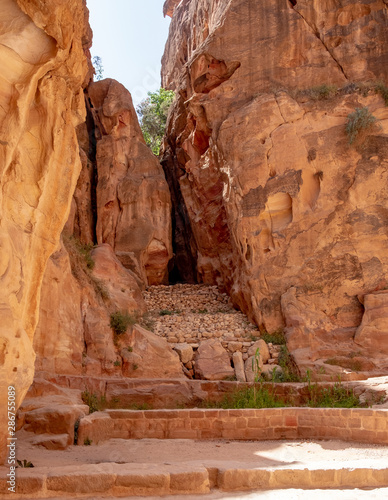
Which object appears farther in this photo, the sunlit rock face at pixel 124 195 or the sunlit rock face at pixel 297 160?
the sunlit rock face at pixel 124 195

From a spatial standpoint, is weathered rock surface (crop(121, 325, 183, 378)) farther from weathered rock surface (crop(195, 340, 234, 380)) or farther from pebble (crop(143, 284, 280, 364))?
pebble (crop(143, 284, 280, 364))

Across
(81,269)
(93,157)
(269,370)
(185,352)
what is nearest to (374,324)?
(269,370)

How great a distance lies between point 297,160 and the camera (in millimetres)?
14539

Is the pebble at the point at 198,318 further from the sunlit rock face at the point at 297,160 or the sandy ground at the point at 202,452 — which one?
the sandy ground at the point at 202,452

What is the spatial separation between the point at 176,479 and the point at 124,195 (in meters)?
15.4

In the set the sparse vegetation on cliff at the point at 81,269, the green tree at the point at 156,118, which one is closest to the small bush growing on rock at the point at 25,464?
the sparse vegetation on cliff at the point at 81,269

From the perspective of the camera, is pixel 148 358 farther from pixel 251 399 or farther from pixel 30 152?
pixel 30 152

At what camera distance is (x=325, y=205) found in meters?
14.0

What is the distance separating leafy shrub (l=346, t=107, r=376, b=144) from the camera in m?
13.9

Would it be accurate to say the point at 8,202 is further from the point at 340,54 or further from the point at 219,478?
the point at 340,54

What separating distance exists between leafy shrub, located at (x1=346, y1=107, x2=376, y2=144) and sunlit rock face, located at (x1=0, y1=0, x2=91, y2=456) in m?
10.0

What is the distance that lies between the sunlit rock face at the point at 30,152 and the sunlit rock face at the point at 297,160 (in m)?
8.75

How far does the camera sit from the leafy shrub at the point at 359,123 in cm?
1390

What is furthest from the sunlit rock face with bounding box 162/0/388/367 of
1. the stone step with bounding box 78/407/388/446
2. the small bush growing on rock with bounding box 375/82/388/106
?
the stone step with bounding box 78/407/388/446
